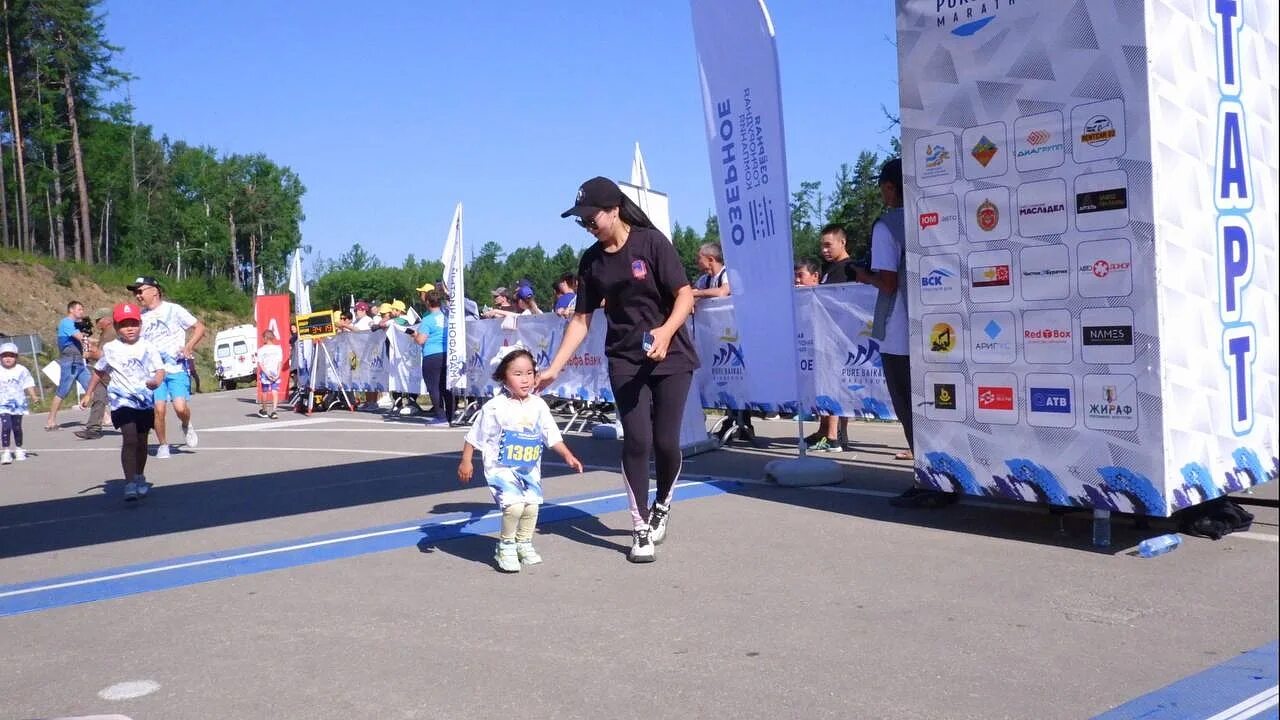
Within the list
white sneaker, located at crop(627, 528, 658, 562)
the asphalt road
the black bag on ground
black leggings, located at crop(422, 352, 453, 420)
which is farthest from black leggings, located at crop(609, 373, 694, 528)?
black leggings, located at crop(422, 352, 453, 420)

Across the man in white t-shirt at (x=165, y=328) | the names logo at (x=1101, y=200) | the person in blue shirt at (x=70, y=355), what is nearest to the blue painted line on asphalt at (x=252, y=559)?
the names logo at (x=1101, y=200)

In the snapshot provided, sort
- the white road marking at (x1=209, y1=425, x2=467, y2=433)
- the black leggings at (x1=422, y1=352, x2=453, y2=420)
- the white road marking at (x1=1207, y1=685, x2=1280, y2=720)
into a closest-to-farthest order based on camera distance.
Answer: the white road marking at (x1=1207, y1=685, x2=1280, y2=720) → the white road marking at (x1=209, y1=425, x2=467, y2=433) → the black leggings at (x1=422, y1=352, x2=453, y2=420)

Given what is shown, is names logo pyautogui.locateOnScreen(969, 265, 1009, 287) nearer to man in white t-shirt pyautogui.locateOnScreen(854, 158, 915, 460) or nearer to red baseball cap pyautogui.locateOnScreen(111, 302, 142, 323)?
man in white t-shirt pyautogui.locateOnScreen(854, 158, 915, 460)

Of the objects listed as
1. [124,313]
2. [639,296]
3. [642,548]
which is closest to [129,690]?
[642,548]

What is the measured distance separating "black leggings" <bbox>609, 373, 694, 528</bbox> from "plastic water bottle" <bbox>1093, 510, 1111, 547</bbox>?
7.38 ft

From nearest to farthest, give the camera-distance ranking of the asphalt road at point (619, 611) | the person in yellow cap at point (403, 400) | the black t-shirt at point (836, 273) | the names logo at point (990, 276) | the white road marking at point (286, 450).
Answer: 1. the asphalt road at point (619, 611)
2. the names logo at point (990, 276)
3. the black t-shirt at point (836, 273)
4. the white road marking at point (286, 450)
5. the person in yellow cap at point (403, 400)

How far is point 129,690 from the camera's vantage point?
392 cm

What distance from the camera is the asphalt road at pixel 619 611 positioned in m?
3.71

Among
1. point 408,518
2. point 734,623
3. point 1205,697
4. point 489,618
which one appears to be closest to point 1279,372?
point 1205,697

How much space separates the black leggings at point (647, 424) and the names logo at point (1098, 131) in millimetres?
2401

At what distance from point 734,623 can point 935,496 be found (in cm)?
282

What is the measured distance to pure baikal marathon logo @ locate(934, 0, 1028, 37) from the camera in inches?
224

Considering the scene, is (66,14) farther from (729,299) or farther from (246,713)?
(246,713)

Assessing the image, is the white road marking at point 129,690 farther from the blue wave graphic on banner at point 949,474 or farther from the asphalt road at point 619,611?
the blue wave graphic on banner at point 949,474
